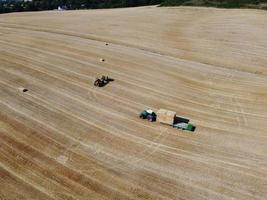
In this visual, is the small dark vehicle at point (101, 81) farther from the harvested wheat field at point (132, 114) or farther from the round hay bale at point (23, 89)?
the round hay bale at point (23, 89)

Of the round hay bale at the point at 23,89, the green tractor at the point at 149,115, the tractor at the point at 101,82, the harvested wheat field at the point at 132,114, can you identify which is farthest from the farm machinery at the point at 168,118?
the round hay bale at the point at 23,89

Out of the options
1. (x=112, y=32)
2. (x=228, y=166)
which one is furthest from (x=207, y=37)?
(x=228, y=166)

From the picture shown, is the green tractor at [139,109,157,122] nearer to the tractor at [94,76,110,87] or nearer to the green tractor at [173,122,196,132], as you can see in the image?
the green tractor at [173,122,196,132]

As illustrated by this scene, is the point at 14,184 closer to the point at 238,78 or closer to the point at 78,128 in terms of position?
the point at 78,128

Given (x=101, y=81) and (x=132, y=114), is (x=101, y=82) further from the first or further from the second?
(x=132, y=114)

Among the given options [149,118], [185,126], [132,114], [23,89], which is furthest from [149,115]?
[23,89]

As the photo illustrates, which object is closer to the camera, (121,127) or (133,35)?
(121,127)
